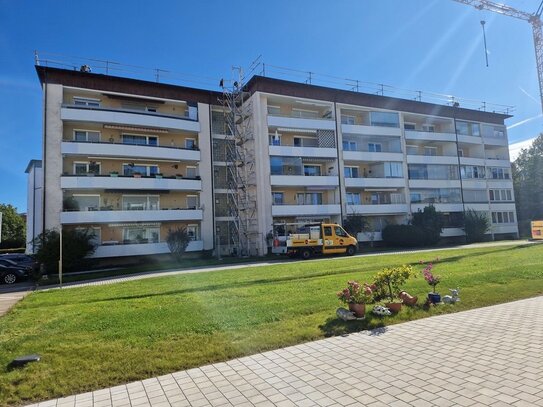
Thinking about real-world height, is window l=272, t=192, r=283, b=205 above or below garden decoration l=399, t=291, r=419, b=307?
above

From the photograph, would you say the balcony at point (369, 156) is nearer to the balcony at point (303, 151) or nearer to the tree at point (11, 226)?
the balcony at point (303, 151)

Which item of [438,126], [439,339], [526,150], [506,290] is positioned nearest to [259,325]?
[439,339]

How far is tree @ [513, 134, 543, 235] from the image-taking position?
5956 cm

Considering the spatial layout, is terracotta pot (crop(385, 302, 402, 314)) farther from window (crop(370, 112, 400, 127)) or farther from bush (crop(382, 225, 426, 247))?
window (crop(370, 112, 400, 127))

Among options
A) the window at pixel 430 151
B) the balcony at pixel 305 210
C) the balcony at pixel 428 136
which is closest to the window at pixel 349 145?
the balcony at pixel 305 210

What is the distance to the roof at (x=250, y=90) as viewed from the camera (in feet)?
98.9

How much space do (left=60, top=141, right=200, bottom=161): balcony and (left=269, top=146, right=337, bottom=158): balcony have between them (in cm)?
708

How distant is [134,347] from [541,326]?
716 cm

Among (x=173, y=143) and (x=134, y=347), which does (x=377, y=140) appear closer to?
(x=173, y=143)

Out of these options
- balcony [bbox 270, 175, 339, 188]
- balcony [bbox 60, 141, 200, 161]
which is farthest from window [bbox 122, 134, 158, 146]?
balcony [bbox 270, 175, 339, 188]

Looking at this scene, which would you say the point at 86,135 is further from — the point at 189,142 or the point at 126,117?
the point at 189,142

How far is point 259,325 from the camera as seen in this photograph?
24.5 ft

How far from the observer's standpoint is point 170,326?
7.45m

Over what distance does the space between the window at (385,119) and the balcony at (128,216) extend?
21.0 m
